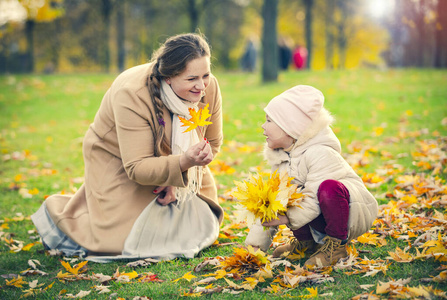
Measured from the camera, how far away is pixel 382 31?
33969 mm

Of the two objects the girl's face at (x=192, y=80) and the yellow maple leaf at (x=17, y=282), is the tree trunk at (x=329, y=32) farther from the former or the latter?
the yellow maple leaf at (x=17, y=282)

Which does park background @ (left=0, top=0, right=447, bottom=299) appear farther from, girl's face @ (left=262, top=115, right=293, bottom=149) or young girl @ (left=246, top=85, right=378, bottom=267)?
girl's face @ (left=262, top=115, right=293, bottom=149)

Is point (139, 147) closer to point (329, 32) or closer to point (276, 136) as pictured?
point (276, 136)

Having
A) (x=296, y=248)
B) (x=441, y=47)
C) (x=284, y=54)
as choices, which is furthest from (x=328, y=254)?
(x=441, y=47)

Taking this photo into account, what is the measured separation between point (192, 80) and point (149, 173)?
0.76 metres

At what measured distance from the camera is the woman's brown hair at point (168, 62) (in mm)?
3406

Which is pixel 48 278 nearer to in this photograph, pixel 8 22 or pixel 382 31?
pixel 8 22

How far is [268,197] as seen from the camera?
2.92 metres

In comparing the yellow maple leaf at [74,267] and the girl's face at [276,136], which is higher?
the girl's face at [276,136]

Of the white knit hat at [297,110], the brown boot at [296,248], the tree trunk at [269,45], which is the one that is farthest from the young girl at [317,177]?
the tree trunk at [269,45]

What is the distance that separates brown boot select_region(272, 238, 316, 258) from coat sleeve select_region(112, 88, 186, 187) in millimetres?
853

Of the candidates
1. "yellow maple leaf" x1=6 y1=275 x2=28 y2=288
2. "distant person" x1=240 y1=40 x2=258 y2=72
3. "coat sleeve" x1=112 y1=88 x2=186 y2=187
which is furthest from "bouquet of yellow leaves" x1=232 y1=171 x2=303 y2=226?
"distant person" x1=240 y1=40 x2=258 y2=72

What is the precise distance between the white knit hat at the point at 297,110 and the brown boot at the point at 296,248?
0.84 meters

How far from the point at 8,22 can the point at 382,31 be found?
24885mm
